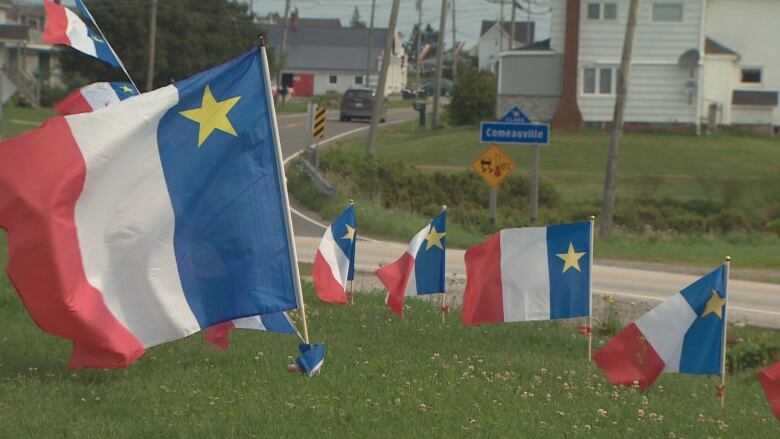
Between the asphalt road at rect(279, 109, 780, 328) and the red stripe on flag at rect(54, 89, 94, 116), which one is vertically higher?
the red stripe on flag at rect(54, 89, 94, 116)

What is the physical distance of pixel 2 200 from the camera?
27.6 ft

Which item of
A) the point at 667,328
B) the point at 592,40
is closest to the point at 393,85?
the point at 592,40

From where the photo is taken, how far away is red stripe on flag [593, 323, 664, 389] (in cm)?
971

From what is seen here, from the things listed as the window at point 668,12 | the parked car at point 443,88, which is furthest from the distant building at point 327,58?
the window at point 668,12

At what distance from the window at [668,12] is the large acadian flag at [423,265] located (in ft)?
149

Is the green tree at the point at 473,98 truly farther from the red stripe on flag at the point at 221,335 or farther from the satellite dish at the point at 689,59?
the red stripe on flag at the point at 221,335

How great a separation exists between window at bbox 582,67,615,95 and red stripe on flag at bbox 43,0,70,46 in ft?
154

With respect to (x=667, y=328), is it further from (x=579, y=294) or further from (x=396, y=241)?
(x=396, y=241)

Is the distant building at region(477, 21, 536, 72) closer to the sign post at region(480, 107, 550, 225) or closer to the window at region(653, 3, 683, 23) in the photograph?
the window at region(653, 3, 683, 23)

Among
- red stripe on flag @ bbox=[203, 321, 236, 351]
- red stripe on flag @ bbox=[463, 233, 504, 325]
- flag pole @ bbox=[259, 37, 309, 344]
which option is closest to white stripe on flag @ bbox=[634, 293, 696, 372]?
red stripe on flag @ bbox=[463, 233, 504, 325]

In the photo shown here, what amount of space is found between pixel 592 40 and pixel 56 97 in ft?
101

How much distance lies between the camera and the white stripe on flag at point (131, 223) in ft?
28.3

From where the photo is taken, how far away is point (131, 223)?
28.8 feet

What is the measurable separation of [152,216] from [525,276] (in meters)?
3.94
